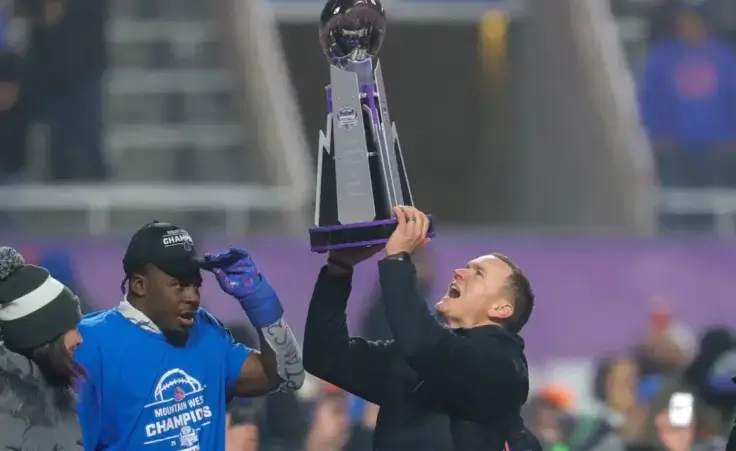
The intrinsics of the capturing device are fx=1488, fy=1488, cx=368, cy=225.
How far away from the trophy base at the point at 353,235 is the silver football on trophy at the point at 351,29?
1.48 ft

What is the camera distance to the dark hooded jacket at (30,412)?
3.36m

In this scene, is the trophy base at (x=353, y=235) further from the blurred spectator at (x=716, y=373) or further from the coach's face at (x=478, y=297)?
the blurred spectator at (x=716, y=373)

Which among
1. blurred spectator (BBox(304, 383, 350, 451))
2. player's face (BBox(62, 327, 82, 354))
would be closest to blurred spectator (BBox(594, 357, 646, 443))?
blurred spectator (BBox(304, 383, 350, 451))

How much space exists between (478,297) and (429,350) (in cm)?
32

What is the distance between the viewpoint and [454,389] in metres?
3.63

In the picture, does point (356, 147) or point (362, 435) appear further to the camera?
point (362, 435)

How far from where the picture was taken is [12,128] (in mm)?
8531

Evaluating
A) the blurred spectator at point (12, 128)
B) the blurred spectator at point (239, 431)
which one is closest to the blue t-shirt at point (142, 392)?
the blurred spectator at point (239, 431)

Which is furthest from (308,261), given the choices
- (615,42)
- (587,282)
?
(615,42)

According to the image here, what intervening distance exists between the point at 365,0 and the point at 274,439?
2839mm

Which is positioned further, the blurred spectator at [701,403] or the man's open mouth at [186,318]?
the blurred spectator at [701,403]

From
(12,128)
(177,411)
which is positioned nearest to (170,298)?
(177,411)

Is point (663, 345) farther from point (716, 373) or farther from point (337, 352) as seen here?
point (337, 352)

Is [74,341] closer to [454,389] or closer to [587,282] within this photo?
[454,389]
